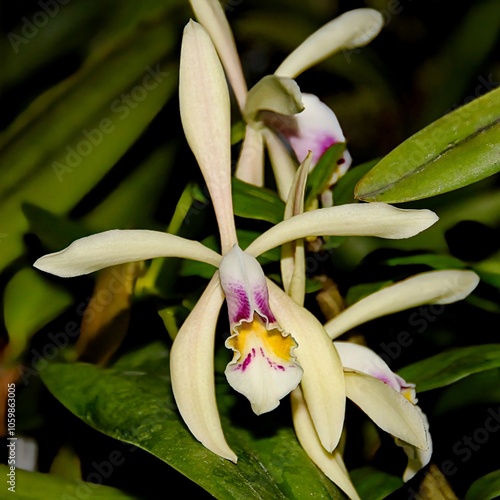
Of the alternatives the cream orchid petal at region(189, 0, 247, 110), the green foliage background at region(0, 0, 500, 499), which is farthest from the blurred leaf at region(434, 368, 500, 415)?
the cream orchid petal at region(189, 0, 247, 110)

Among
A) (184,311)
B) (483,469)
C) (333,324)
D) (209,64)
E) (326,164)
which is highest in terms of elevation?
(209,64)

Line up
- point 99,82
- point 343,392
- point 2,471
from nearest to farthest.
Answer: point 343,392
point 2,471
point 99,82

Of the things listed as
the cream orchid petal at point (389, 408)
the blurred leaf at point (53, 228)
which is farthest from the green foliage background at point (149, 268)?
the cream orchid petal at point (389, 408)

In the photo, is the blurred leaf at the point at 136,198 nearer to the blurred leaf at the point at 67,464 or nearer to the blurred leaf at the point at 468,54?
the blurred leaf at the point at 67,464

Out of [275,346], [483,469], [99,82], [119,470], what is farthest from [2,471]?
[483,469]

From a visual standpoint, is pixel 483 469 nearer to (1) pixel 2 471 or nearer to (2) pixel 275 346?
(2) pixel 275 346

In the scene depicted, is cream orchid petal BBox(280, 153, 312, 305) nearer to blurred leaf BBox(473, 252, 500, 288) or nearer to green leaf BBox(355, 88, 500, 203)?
green leaf BBox(355, 88, 500, 203)
